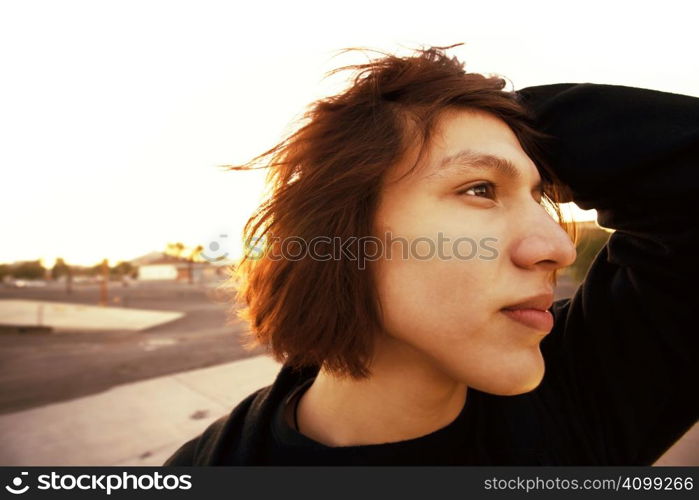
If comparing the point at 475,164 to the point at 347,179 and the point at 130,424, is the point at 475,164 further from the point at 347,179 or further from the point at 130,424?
the point at 130,424

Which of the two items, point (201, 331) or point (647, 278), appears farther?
point (201, 331)

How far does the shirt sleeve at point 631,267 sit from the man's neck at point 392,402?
386 millimetres

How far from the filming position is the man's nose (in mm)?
859

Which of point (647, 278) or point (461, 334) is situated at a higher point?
point (647, 278)

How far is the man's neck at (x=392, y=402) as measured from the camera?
3.45 ft

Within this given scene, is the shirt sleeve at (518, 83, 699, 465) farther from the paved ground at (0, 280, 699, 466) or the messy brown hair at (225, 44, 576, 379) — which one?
the paved ground at (0, 280, 699, 466)

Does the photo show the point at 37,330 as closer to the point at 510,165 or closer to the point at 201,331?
the point at 201,331

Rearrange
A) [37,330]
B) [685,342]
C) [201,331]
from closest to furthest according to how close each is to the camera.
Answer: [685,342]
[201,331]
[37,330]

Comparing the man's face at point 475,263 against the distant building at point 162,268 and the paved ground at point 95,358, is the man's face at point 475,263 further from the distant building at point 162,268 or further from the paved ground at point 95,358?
the distant building at point 162,268

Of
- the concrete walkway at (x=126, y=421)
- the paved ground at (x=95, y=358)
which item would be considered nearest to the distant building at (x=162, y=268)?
the paved ground at (x=95, y=358)

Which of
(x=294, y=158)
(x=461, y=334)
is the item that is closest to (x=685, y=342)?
(x=461, y=334)

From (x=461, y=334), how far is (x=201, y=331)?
995 cm
